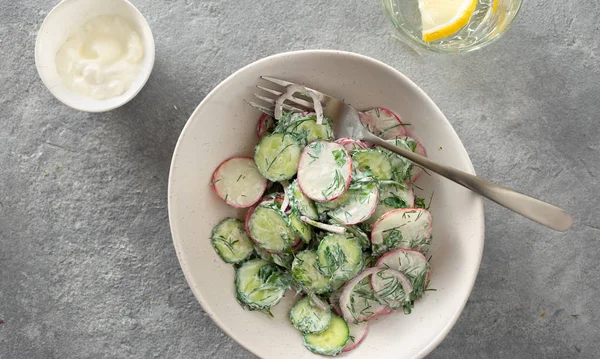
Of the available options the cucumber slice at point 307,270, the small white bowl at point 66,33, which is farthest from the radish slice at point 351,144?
the small white bowl at point 66,33

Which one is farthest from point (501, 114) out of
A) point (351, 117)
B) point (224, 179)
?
point (224, 179)

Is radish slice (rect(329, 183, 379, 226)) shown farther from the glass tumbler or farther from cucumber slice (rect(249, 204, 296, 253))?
the glass tumbler

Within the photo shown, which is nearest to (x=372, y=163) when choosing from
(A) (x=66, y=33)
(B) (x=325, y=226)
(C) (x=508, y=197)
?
(B) (x=325, y=226)

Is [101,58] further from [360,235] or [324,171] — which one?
[360,235]

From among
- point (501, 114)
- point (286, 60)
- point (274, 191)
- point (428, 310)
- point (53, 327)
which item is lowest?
point (53, 327)

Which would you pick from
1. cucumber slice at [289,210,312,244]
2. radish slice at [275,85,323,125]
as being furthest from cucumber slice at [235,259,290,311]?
radish slice at [275,85,323,125]

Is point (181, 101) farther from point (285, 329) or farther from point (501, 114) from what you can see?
point (501, 114)

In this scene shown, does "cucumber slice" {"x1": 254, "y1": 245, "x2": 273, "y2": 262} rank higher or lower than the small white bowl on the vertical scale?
lower
